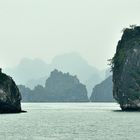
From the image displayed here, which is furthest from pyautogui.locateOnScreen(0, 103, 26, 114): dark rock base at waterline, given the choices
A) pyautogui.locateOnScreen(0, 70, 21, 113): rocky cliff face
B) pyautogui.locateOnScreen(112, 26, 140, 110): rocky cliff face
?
pyautogui.locateOnScreen(112, 26, 140, 110): rocky cliff face

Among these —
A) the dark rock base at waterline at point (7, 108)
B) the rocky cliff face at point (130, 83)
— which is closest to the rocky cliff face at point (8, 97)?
the dark rock base at waterline at point (7, 108)

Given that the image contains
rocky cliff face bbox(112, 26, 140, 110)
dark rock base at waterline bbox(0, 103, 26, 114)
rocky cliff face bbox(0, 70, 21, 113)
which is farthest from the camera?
rocky cliff face bbox(112, 26, 140, 110)

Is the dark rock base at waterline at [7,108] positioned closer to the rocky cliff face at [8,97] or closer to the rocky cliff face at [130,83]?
the rocky cliff face at [8,97]

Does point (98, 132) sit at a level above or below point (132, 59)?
below

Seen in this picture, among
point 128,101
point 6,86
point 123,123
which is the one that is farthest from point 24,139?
point 128,101

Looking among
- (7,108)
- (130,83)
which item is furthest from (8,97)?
(130,83)

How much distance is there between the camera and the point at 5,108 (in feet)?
558

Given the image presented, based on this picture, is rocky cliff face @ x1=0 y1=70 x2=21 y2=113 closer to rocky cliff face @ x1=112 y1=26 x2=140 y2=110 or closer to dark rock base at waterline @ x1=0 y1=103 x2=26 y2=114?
dark rock base at waterline @ x1=0 y1=103 x2=26 y2=114

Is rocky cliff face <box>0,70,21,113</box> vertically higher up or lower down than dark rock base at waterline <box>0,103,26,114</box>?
higher up

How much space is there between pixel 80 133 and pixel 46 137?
32.7ft

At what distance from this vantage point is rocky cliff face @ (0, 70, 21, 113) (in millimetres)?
163125

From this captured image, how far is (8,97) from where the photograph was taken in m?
165

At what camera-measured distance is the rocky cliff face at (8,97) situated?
535ft

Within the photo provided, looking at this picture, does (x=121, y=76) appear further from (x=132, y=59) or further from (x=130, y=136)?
(x=130, y=136)
